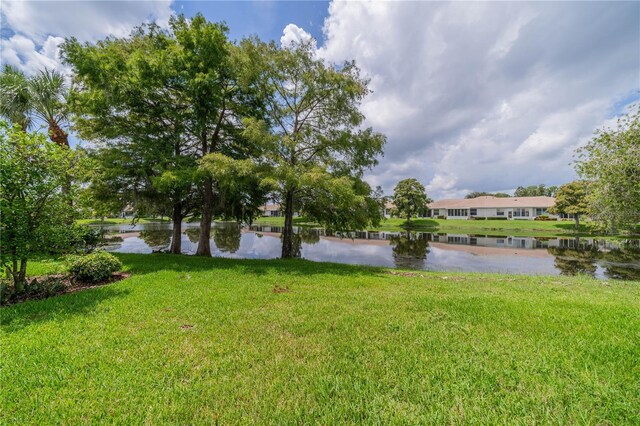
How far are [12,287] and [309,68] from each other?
38.3 ft

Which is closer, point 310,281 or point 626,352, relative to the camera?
point 626,352

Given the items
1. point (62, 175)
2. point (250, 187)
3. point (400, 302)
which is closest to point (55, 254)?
point (62, 175)

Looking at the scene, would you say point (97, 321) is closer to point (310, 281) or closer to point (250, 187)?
point (310, 281)

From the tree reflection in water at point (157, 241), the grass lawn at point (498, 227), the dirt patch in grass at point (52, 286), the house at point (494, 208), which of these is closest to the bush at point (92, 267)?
the dirt patch in grass at point (52, 286)

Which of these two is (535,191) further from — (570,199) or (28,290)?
(28,290)

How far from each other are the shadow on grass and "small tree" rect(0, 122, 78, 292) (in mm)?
1054

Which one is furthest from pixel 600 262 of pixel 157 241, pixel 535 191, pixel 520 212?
pixel 535 191

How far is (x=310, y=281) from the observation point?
8312 mm

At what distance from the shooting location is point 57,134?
1331 centimetres

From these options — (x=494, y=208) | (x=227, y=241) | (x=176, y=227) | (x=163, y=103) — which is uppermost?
(x=163, y=103)

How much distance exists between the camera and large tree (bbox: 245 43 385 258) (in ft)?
34.6

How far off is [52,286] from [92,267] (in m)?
1.00

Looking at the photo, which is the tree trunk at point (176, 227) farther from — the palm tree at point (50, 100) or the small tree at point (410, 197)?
the small tree at point (410, 197)

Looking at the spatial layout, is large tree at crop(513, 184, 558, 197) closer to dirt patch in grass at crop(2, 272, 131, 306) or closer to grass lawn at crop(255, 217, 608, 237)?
grass lawn at crop(255, 217, 608, 237)
